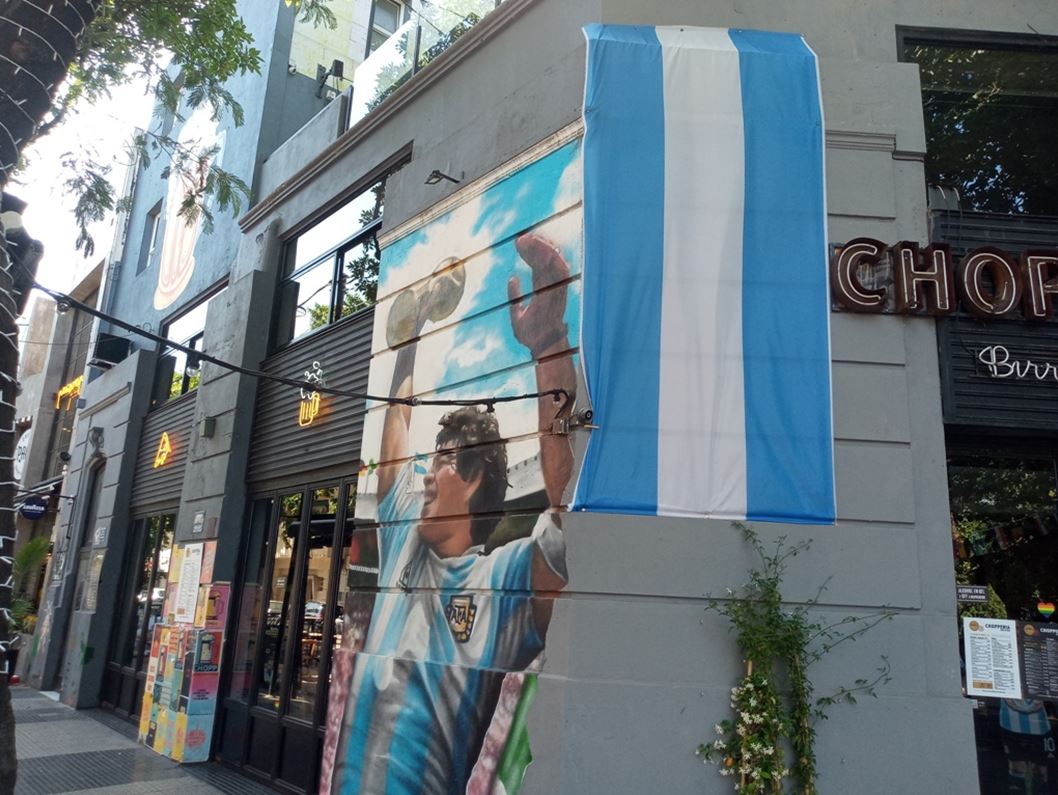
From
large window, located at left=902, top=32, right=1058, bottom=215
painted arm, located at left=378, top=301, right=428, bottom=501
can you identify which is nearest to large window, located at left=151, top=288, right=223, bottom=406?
painted arm, located at left=378, top=301, right=428, bottom=501

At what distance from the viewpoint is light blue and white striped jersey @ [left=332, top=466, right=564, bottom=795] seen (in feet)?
20.7

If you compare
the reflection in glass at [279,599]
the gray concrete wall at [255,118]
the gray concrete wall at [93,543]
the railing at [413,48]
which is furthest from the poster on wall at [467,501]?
the gray concrete wall at [93,543]

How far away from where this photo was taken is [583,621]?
5828 millimetres

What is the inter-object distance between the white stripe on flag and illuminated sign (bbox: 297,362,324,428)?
5446mm

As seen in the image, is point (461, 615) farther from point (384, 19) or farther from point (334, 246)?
point (384, 19)

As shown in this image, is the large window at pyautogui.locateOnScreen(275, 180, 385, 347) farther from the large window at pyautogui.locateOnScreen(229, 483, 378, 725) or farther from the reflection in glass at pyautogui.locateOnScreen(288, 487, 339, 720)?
the reflection in glass at pyautogui.locateOnScreen(288, 487, 339, 720)

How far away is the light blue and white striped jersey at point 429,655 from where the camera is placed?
6.30m

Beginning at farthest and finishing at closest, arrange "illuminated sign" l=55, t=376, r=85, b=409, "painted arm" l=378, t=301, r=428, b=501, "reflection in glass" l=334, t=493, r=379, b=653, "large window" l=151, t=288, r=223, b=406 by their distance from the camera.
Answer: "illuminated sign" l=55, t=376, r=85, b=409 → "large window" l=151, t=288, r=223, b=406 → "painted arm" l=378, t=301, r=428, b=501 → "reflection in glass" l=334, t=493, r=379, b=653

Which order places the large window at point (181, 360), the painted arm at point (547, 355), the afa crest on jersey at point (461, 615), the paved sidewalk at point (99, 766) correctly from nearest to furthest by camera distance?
the painted arm at point (547, 355)
the afa crest on jersey at point (461, 615)
the paved sidewalk at point (99, 766)
the large window at point (181, 360)

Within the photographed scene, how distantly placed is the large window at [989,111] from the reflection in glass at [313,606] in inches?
281

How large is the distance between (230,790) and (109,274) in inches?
566

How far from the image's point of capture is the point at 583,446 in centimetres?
614

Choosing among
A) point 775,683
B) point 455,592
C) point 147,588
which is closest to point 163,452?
point 147,588

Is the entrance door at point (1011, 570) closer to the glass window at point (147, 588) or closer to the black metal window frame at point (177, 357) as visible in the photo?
the black metal window frame at point (177, 357)
